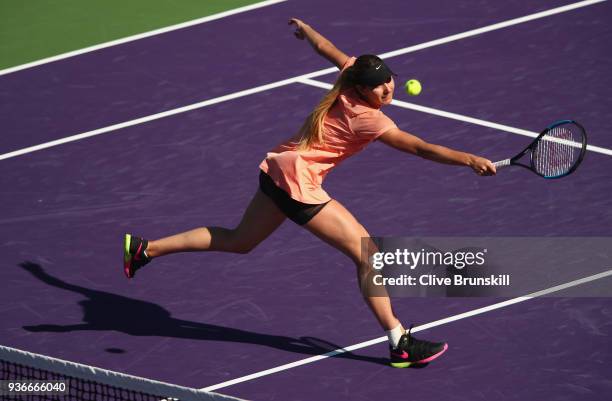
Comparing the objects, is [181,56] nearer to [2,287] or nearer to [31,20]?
[31,20]

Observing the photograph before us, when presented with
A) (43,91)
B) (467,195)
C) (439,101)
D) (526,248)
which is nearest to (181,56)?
(43,91)

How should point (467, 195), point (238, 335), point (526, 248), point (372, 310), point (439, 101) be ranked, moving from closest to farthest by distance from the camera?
point (372, 310) < point (238, 335) < point (526, 248) < point (467, 195) < point (439, 101)

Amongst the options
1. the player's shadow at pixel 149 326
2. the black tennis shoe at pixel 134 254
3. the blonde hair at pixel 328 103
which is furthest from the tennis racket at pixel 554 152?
the black tennis shoe at pixel 134 254

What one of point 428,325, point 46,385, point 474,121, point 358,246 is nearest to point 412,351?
point 428,325

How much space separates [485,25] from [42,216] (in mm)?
5204

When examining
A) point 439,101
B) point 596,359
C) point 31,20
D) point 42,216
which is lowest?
point 596,359

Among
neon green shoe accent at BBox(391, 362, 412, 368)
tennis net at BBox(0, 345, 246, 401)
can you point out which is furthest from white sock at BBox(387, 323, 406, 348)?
tennis net at BBox(0, 345, 246, 401)

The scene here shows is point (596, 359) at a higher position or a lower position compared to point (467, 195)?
lower

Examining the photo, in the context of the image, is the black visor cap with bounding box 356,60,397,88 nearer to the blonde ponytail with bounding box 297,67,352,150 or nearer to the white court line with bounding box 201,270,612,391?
the blonde ponytail with bounding box 297,67,352,150

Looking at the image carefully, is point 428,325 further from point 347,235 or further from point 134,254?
point 134,254

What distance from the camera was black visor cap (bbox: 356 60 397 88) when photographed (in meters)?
9.21

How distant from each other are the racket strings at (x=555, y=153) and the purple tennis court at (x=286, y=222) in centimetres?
109

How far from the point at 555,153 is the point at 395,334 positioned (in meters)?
1.75

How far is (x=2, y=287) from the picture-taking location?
36.5ft
